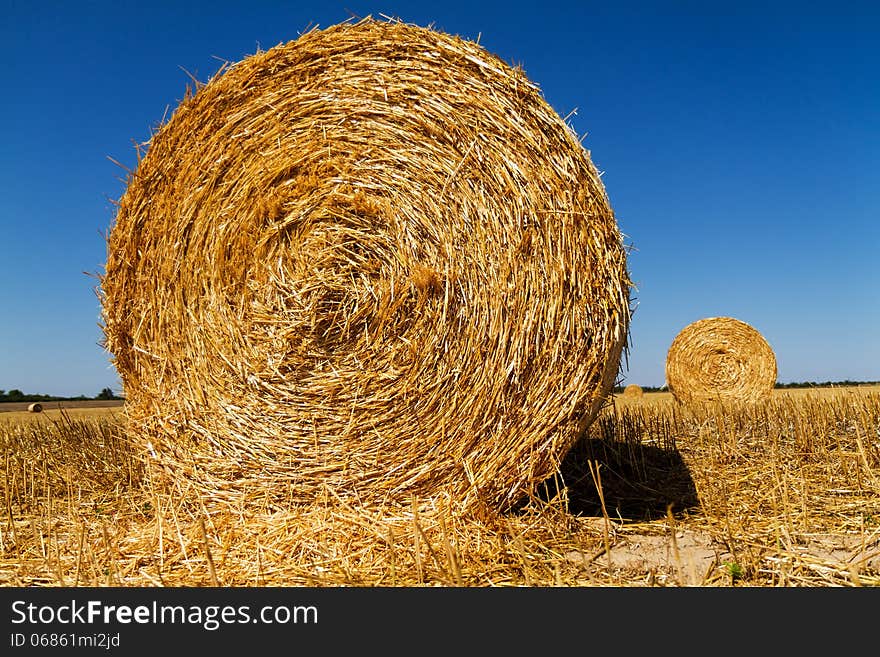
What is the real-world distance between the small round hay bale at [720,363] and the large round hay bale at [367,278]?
800 centimetres

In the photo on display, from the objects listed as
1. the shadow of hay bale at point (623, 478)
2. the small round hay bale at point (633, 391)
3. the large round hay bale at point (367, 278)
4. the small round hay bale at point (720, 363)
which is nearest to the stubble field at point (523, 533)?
the shadow of hay bale at point (623, 478)

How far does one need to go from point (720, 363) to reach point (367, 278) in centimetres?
872

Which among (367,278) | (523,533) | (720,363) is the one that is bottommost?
(523,533)

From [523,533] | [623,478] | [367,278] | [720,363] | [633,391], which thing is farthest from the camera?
[633,391]

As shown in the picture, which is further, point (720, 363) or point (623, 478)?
point (720, 363)

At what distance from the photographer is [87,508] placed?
446cm

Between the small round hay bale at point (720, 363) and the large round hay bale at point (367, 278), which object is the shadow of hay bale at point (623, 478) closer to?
the large round hay bale at point (367, 278)

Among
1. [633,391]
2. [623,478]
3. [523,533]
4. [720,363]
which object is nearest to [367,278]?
[523,533]

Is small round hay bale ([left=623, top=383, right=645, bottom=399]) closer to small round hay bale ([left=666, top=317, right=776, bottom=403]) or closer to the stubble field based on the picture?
small round hay bale ([left=666, top=317, right=776, bottom=403])

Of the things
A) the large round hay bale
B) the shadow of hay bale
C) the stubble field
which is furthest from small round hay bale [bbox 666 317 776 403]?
the large round hay bale

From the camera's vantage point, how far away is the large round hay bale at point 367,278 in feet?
11.2

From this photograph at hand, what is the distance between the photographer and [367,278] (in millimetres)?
3662

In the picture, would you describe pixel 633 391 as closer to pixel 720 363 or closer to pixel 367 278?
pixel 720 363

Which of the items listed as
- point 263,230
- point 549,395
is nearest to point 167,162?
point 263,230
